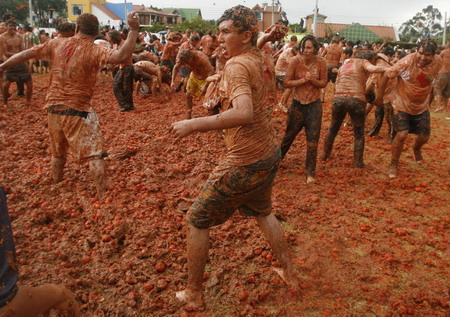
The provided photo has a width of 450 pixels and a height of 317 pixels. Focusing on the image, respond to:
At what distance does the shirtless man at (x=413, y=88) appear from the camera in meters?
5.16

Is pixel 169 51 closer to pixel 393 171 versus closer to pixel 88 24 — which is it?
pixel 88 24

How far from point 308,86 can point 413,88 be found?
4.92 ft

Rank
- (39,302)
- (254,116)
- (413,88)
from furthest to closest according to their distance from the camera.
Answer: (413,88) → (254,116) → (39,302)

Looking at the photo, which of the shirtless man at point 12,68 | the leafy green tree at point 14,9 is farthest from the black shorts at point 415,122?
the leafy green tree at point 14,9

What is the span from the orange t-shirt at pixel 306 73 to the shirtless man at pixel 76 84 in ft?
8.11

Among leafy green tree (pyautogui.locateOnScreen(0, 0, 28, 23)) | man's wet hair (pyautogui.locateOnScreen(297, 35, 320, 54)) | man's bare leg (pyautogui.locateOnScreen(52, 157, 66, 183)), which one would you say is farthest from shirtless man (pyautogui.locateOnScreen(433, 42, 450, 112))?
leafy green tree (pyautogui.locateOnScreen(0, 0, 28, 23))

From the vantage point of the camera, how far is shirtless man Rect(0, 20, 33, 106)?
909cm

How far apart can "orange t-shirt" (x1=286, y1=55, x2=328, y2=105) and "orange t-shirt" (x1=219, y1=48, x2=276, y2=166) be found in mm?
2550

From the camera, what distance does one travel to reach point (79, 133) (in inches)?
165

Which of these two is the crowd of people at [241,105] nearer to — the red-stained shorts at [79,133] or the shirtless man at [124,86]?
the red-stained shorts at [79,133]

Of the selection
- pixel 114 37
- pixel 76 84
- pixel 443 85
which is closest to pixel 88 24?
pixel 76 84

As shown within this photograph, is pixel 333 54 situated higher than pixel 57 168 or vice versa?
pixel 333 54

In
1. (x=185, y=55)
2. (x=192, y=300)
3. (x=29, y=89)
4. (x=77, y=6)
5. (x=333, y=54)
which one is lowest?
(x=192, y=300)

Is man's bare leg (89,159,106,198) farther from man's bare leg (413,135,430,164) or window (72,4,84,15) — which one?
window (72,4,84,15)
